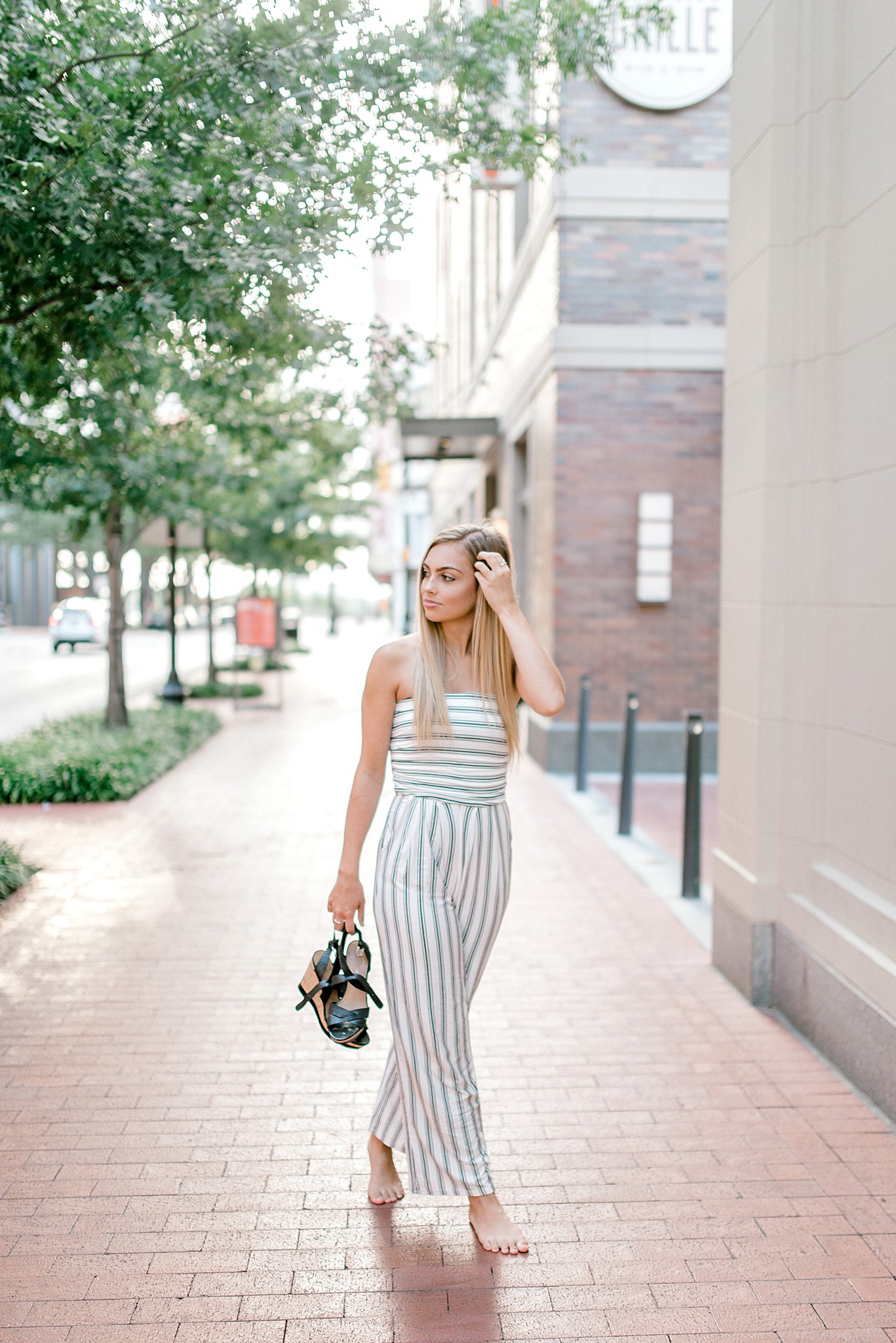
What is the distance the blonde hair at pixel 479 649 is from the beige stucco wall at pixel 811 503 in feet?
5.48

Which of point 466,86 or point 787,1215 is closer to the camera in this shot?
point 787,1215

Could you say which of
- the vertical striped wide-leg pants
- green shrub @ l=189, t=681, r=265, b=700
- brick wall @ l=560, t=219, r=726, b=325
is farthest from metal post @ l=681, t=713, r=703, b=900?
green shrub @ l=189, t=681, r=265, b=700

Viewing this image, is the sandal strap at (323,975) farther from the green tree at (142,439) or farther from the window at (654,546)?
the window at (654,546)

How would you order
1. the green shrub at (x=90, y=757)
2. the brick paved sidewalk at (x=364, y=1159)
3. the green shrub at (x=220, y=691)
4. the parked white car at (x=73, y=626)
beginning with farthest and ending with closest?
1. the parked white car at (x=73, y=626)
2. the green shrub at (x=220, y=691)
3. the green shrub at (x=90, y=757)
4. the brick paved sidewalk at (x=364, y=1159)

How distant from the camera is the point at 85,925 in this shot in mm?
6559

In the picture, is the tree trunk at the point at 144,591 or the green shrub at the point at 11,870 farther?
the tree trunk at the point at 144,591

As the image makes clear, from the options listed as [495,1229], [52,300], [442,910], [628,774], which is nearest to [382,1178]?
[495,1229]

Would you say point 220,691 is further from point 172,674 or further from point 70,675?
point 70,675

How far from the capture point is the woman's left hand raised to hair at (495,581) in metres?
3.25

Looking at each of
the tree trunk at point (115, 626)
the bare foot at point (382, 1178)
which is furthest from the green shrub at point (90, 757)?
the bare foot at point (382, 1178)

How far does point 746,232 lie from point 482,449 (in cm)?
1467

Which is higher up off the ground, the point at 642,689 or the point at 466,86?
the point at 466,86

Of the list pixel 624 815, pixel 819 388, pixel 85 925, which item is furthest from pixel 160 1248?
pixel 624 815

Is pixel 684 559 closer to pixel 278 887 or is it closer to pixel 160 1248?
pixel 278 887
